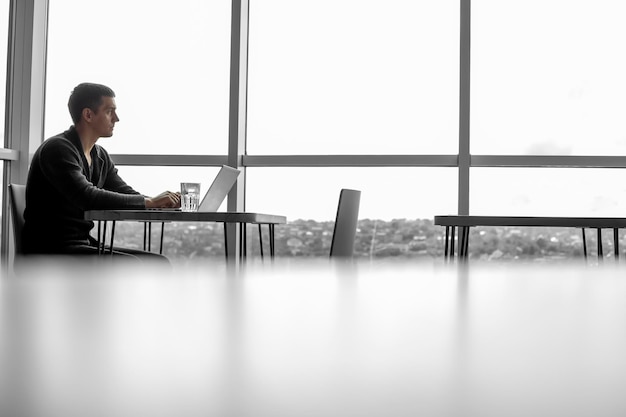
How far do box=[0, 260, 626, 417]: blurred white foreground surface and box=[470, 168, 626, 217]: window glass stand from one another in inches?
178

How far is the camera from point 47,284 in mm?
254

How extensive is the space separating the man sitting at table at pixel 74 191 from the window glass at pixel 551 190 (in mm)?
2172

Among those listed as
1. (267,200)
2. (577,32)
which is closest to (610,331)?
(267,200)

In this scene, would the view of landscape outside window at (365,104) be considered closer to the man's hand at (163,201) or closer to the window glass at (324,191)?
the window glass at (324,191)

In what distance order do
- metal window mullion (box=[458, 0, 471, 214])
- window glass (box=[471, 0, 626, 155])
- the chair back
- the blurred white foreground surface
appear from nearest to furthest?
1. the blurred white foreground surface
2. the chair back
3. metal window mullion (box=[458, 0, 471, 214])
4. window glass (box=[471, 0, 626, 155])

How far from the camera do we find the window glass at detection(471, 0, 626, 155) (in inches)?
185

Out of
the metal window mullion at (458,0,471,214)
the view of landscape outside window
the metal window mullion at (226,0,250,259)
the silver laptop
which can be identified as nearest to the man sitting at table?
the silver laptop

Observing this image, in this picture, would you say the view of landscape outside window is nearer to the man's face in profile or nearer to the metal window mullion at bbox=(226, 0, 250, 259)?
the metal window mullion at bbox=(226, 0, 250, 259)

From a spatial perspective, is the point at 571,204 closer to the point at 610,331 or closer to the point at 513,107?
the point at 513,107

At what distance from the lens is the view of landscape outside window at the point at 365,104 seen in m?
4.72

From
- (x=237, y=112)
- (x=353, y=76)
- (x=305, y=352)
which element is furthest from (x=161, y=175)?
(x=305, y=352)

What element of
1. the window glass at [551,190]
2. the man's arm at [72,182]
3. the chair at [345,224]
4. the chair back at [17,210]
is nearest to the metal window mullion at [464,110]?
the window glass at [551,190]

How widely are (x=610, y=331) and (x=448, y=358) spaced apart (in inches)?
1.9

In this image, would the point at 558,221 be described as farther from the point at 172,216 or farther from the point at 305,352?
the point at 305,352
